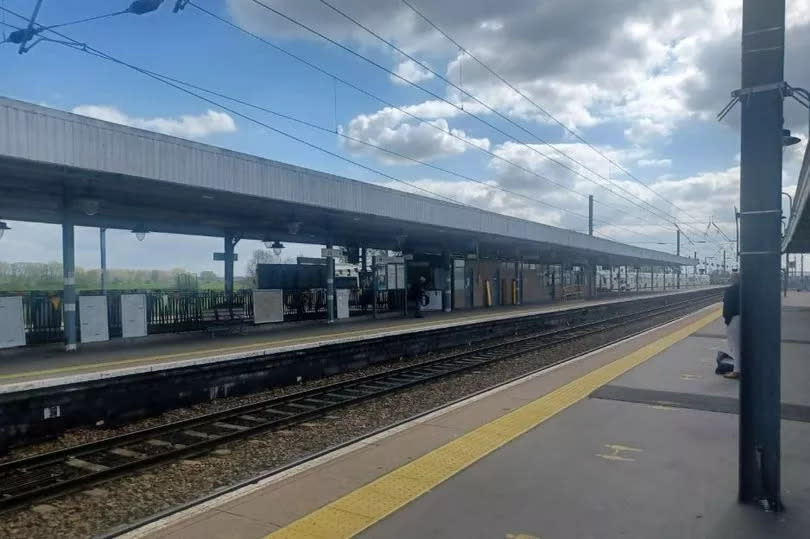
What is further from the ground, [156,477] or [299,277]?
[299,277]

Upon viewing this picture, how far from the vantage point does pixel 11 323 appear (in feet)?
44.1

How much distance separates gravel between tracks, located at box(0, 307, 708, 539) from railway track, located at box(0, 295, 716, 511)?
14 centimetres

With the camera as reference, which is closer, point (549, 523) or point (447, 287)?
point (549, 523)

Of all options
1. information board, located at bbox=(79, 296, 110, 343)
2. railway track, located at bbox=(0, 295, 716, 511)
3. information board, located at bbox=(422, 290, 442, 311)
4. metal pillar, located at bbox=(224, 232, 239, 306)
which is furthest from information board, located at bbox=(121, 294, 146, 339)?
information board, located at bbox=(422, 290, 442, 311)

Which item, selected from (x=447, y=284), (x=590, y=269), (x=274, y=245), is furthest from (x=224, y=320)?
(x=590, y=269)

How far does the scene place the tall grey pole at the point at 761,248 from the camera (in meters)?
4.20

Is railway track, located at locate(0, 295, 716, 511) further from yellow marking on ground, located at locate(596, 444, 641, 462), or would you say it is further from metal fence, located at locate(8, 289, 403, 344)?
metal fence, located at locate(8, 289, 403, 344)

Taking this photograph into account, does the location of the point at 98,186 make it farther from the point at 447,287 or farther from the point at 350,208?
the point at 447,287

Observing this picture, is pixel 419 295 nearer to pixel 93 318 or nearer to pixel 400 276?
pixel 400 276

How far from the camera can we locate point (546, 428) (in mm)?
6547

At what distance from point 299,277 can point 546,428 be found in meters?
19.1

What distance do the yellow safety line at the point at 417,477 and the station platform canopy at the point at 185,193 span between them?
8873 mm

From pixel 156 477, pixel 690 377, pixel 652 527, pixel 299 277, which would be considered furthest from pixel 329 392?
pixel 299 277

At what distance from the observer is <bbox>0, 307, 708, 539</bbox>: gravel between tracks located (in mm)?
5211
